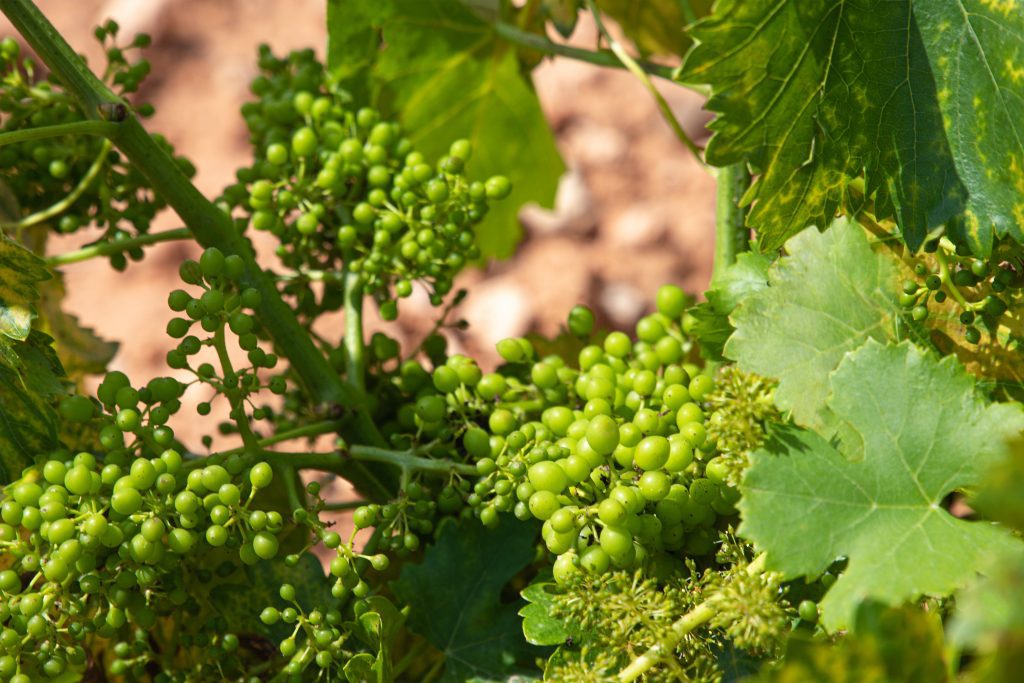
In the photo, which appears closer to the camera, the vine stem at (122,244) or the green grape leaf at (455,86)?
the vine stem at (122,244)

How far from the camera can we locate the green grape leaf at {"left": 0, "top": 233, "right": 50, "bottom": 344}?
2.43ft

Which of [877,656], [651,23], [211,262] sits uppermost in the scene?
[651,23]

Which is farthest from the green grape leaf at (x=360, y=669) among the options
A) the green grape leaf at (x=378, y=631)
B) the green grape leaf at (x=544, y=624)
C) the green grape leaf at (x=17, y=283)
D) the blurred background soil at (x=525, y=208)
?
the blurred background soil at (x=525, y=208)

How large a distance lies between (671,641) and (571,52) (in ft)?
1.98

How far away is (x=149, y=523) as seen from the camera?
0.68 meters

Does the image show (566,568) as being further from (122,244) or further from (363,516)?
(122,244)

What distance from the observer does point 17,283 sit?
759 millimetres

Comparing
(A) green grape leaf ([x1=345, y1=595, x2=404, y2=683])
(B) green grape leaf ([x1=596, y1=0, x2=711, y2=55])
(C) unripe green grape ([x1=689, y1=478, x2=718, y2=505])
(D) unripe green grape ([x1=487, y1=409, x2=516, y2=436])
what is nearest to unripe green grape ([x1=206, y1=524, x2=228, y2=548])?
(A) green grape leaf ([x1=345, y1=595, x2=404, y2=683])

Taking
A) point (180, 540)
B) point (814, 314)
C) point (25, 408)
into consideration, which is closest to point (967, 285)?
point (814, 314)

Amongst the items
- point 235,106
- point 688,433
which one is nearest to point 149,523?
point 688,433

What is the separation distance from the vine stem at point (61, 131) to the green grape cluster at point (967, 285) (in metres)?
0.58

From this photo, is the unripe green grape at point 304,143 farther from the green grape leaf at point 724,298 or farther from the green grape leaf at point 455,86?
the green grape leaf at point 724,298

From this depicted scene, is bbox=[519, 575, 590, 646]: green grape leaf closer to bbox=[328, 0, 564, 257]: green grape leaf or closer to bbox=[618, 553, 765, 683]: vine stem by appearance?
bbox=[618, 553, 765, 683]: vine stem

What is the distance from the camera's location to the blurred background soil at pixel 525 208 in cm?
214
